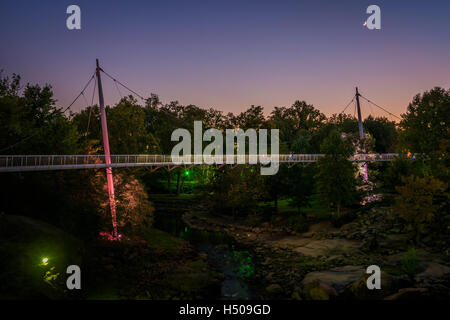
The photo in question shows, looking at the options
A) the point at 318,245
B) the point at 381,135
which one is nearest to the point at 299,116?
the point at 381,135

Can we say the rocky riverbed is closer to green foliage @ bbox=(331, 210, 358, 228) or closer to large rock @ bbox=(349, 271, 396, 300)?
large rock @ bbox=(349, 271, 396, 300)

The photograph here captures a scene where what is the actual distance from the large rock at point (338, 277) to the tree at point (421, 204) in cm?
676

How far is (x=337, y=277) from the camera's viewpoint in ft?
56.1

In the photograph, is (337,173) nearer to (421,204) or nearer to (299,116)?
(421,204)

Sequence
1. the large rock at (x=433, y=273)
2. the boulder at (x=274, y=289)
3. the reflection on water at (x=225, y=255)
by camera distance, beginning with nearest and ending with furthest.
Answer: the large rock at (x=433, y=273)
the boulder at (x=274, y=289)
the reflection on water at (x=225, y=255)

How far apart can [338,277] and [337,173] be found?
45.8 ft

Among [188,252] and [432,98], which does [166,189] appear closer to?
[188,252]

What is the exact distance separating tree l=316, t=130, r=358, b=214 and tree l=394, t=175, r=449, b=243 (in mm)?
6609

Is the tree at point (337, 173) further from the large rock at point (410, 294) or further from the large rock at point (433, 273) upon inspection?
the large rock at point (410, 294)

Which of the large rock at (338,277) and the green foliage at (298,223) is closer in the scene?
the large rock at (338,277)

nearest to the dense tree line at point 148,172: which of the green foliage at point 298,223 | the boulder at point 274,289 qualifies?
the green foliage at point 298,223

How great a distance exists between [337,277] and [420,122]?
2232cm

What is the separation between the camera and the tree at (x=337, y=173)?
2891 cm
